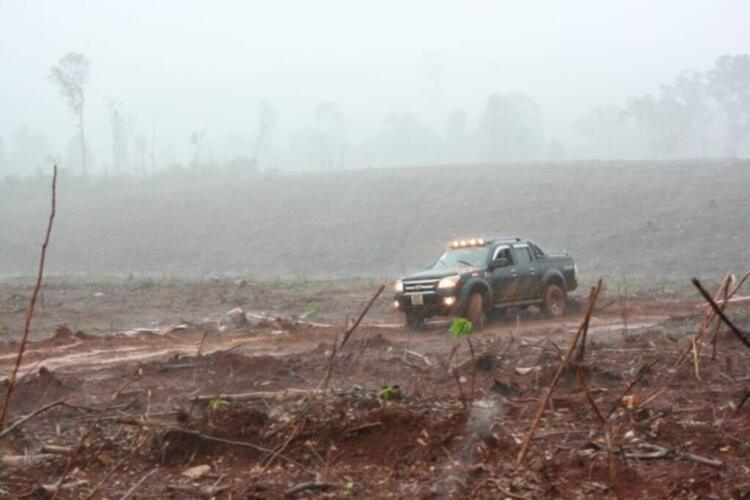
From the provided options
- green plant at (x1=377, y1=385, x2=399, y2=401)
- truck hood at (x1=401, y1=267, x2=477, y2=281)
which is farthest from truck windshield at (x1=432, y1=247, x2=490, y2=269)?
green plant at (x1=377, y1=385, x2=399, y2=401)

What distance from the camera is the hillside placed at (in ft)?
139

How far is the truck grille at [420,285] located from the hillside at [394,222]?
2218 centimetres

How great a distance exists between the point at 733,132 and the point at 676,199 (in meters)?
72.9

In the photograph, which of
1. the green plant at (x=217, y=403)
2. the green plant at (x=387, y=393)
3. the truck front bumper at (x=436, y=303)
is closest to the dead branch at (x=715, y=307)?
the green plant at (x=387, y=393)

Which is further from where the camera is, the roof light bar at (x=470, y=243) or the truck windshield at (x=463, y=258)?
the roof light bar at (x=470, y=243)

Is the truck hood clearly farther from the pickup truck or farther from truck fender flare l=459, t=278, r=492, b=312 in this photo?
truck fender flare l=459, t=278, r=492, b=312

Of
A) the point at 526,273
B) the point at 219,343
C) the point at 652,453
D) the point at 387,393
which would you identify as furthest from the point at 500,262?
the point at 652,453

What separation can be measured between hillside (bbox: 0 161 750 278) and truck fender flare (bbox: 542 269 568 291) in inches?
720

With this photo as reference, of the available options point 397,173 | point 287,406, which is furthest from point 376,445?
→ point 397,173

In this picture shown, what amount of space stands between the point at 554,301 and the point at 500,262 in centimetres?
214

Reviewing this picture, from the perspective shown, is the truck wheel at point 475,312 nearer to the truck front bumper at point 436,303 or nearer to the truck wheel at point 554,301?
the truck front bumper at point 436,303

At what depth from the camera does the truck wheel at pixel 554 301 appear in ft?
58.7

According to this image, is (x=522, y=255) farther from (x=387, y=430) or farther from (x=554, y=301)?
(x=387, y=430)

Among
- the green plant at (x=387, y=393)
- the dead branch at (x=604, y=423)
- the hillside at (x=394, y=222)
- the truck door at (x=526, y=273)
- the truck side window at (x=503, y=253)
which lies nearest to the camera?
the dead branch at (x=604, y=423)
